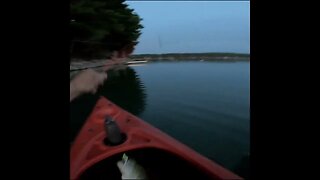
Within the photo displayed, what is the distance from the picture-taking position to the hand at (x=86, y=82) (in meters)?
1.29

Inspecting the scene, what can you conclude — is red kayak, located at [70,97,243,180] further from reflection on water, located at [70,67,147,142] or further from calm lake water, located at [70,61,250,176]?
reflection on water, located at [70,67,147,142]

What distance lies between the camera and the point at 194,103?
487 centimetres

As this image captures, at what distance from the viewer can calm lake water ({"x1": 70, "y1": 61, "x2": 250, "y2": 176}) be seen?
10.6 feet

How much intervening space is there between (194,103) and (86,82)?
3693 mm

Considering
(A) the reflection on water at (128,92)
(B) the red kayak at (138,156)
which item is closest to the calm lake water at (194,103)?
(A) the reflection on water at (128,92)

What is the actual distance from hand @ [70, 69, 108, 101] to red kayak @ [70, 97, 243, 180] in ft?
0.79

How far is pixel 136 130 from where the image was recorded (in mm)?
1545

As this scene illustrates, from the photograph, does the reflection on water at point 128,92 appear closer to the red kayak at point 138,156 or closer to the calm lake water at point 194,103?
the calm lake water at point 194,103

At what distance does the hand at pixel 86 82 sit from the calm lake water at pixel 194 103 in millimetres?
721

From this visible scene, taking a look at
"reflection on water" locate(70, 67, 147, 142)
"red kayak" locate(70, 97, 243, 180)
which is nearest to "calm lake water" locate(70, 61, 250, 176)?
"reflection on water" locate(70, 67, 147, 142)

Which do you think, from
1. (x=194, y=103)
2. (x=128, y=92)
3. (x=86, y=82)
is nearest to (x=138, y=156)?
(x=86, y=82)
